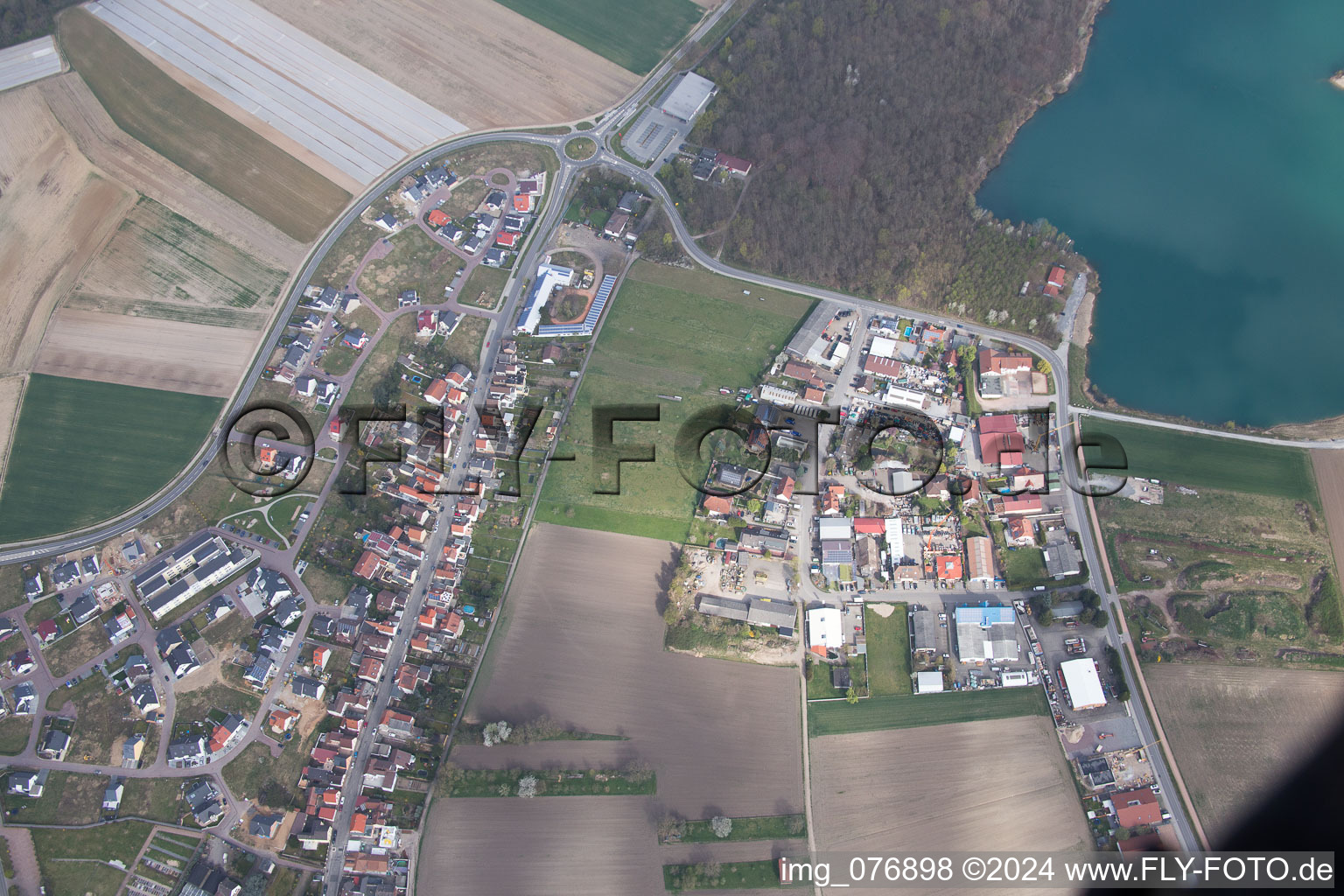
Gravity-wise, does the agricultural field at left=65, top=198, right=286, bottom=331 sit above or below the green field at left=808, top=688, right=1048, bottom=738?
above

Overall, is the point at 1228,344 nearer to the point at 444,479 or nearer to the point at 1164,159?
the point at 1164,159

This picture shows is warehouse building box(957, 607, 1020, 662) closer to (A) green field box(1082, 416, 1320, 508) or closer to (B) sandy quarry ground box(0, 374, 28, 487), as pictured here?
(A) green field box(1082, 416, 1320, 508)

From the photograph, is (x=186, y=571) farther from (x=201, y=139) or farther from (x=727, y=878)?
(x=727, y=878)

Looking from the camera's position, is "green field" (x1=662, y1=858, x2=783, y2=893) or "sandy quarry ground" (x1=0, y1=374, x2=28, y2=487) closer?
"green field" (x1=662, y1=858, x2=783, y2=893)

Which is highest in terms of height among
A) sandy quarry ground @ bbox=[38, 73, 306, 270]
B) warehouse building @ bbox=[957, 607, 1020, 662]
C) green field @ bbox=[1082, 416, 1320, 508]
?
sandy quarry ground @ bbox=[38, 73, 306, 270]

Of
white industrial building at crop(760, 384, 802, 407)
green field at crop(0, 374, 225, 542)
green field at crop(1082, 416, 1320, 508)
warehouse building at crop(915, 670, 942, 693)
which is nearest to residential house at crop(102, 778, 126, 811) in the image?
green field at crop(0, 374, 225, 542)

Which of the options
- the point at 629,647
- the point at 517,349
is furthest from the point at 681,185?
the point at 629,647

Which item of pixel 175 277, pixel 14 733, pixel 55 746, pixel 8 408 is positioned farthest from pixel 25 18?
pixel 55 746

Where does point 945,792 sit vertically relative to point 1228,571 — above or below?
below

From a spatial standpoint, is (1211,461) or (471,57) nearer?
(1211,461)
